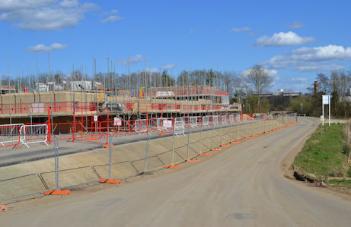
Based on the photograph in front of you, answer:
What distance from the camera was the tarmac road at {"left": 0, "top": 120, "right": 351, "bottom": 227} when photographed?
11.4 meters

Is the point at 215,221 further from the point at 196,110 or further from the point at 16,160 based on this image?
the point at 196,110

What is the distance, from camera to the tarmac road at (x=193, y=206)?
11438 millimetres

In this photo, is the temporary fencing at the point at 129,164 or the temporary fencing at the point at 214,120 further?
the temporary fencing at the point at 214,120

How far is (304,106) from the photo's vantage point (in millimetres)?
169250

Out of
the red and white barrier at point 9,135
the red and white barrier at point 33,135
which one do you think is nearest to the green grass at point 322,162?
the red and white barrier at point 33,135

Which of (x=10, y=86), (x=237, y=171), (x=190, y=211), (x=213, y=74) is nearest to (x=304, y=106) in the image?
(x=213, y=74)

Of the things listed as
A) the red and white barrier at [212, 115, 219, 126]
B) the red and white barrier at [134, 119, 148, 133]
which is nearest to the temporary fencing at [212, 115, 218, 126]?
the red and white barrier at [212, 115, 219, 126]

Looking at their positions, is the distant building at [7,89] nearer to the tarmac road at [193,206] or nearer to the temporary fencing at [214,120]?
the temporary fencing at [214,120]

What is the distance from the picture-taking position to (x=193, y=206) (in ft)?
44.5

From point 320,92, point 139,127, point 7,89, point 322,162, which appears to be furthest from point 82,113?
point 320,92

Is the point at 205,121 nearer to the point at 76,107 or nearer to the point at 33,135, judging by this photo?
the point at 76,107

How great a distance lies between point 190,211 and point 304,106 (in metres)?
162

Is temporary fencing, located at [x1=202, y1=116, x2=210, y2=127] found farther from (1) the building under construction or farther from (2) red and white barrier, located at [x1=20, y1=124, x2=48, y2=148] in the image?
(2) red and white barrier, located at [x1=20, y1=124, x2=48, y2=148]

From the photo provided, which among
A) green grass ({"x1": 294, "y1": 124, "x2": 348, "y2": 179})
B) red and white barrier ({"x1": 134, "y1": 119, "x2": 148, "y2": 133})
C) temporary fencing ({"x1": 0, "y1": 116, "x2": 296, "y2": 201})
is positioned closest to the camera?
temporary fencing ({"x1": 0, "y1": 116, "x2": 296, "y2": 201})
